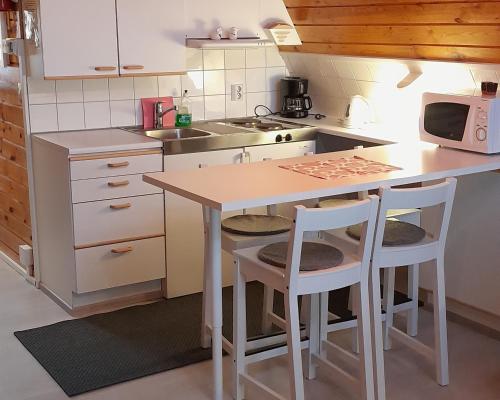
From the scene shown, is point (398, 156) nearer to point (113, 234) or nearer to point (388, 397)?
point (388, 397)

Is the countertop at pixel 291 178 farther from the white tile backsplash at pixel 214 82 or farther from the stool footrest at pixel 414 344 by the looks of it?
the white tile backsplash at pixel 214 82

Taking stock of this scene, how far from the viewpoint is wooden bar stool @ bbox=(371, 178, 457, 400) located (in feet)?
9.91

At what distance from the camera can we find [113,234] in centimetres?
410

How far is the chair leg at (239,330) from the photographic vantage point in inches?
120

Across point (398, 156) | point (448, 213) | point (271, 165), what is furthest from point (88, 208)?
point (448, 213)

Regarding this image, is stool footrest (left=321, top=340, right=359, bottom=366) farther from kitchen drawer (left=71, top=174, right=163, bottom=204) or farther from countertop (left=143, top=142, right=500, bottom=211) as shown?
kitchen drawer (left=71, top=174, right=163, bottom=204)

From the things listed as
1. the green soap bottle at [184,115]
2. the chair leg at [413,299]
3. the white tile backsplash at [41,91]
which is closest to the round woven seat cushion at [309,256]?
the chair leg at [413,299]

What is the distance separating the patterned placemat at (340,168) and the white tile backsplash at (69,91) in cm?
157

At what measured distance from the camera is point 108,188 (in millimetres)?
4027

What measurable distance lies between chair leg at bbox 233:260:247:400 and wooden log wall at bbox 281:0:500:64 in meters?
1.65

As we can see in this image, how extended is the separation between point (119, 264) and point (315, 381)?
51.9 inches

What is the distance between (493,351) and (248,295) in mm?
1367

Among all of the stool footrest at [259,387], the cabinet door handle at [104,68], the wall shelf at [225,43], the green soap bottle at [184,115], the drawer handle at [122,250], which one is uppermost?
the wall shelf at [225,43]

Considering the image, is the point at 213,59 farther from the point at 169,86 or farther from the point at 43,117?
the point at 43,117
